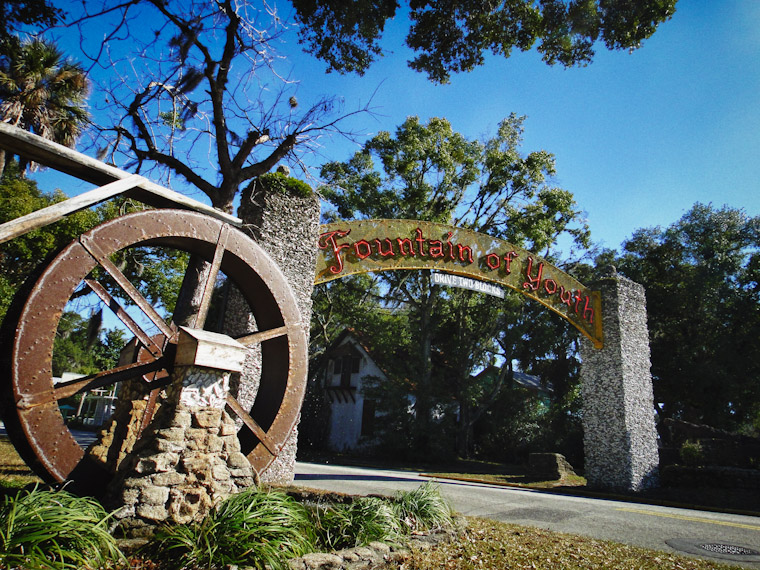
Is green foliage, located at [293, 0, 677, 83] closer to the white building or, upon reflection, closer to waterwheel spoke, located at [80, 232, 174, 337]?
waterwheel spoke, located at [80, 232, 174, 337]

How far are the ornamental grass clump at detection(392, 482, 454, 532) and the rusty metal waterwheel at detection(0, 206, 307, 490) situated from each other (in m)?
1.53

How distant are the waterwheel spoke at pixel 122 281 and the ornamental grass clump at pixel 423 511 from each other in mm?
2934

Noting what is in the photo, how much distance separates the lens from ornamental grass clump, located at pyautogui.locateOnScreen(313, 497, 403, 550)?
355 cm

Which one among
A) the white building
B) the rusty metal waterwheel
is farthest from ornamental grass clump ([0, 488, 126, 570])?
the white building

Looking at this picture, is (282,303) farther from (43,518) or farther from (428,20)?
(428,20)

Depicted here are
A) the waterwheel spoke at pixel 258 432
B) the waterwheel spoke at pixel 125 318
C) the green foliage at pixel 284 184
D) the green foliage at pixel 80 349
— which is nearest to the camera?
the waterwheel spoke at pixel 125 318

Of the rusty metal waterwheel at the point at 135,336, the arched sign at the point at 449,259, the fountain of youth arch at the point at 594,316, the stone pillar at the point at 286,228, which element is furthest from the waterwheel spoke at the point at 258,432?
the fountain of youth arch at the point at 594,316

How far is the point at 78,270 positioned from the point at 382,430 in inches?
675

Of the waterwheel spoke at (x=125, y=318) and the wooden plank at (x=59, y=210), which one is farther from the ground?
the wooden plank at (x=59, y=210)

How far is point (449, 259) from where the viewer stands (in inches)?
395

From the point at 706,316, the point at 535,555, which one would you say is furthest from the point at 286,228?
the point at 706,316

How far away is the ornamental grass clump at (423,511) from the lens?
4371 millimetres

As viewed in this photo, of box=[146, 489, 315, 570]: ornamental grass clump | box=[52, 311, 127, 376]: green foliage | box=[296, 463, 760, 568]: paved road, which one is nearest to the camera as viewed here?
box=[146, 489, 315, 570]: ornamental grass clump

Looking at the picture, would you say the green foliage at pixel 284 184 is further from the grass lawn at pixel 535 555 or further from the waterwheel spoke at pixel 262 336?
the grass lawn at pixel 535 555
